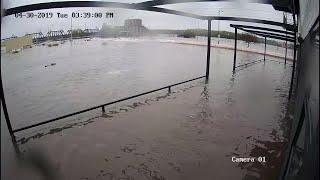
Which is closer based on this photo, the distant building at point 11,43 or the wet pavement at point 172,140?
the distant building at point 11,43

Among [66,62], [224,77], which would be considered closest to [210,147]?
[224,77]

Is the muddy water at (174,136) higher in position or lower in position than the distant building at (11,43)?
lower

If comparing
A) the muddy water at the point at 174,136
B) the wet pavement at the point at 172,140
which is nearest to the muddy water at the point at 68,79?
the muddy water at the point at 174,136

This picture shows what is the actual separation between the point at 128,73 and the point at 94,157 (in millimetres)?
11266

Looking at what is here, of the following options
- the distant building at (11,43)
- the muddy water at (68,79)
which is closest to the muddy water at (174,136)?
the muddy water at (68,79)

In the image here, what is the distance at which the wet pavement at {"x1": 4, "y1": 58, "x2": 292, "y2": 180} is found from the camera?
4.86m

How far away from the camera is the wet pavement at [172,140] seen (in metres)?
4.86

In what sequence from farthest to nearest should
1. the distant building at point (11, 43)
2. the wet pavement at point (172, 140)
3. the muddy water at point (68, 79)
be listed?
the muddy water at point (68, 79), the wet pavement at point (172, 140), the distant building at point (11, 43)

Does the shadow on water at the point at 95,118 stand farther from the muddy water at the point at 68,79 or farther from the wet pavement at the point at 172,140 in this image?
the muddy water at the point at 68,79

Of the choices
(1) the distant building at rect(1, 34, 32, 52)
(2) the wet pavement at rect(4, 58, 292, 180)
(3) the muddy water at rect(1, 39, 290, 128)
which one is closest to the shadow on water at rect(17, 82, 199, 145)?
(2) the wet pavement at rect(4, 58, 292, 180)

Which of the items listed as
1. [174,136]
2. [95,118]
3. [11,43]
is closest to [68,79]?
[95,118]

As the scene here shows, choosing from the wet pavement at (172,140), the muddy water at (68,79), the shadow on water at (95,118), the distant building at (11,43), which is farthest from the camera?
the muddy water at (68,79)

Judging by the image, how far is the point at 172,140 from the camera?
6145mm

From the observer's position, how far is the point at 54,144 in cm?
605
